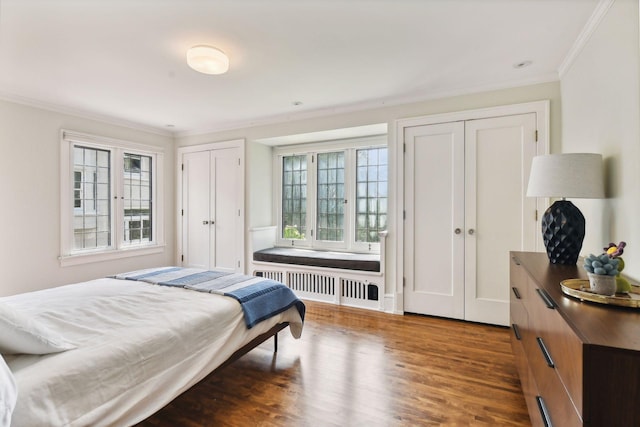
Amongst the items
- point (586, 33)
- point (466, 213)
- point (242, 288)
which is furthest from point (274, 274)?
point (586, 33)

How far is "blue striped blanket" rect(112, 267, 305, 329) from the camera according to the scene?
2.16 meters

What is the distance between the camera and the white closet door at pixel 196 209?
4.78 m

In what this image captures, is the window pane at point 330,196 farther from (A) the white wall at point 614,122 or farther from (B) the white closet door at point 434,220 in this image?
(A) the white wall at point 614,122

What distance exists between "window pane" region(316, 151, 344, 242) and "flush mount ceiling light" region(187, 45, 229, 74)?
7.65 feet

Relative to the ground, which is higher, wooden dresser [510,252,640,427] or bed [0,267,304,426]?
wooden dresser [510,252,640,427]

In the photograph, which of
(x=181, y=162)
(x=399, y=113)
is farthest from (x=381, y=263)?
(x=181, y=162)

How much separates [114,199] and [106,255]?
755 millimetres

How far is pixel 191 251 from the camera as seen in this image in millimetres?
4926

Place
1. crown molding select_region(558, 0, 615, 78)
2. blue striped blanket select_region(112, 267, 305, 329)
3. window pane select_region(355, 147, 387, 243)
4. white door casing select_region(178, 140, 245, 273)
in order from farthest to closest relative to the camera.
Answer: white door casing select_region(178, 140, 245, 273), window pane select_region(355, 147, 387, 243), blue striped blanket select_region(112, 267, 305, 329), crown molding select_region(558, 0, 615, 78)

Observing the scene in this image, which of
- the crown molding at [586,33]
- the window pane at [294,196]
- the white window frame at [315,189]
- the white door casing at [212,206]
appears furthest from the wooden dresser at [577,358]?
the white door casing at [212,206]

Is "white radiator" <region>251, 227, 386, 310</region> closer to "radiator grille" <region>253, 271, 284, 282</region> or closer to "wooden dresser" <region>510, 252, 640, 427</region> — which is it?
"radiator grille" <region>253, 271, 284, 282</region>

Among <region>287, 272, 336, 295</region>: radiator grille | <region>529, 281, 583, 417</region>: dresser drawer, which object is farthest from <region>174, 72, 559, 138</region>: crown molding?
<region>529, 281, 583, 417</region>: dresser drawer

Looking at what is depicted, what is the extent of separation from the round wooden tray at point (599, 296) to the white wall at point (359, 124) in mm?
2055

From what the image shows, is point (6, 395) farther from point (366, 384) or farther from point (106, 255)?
point (106, 255)
